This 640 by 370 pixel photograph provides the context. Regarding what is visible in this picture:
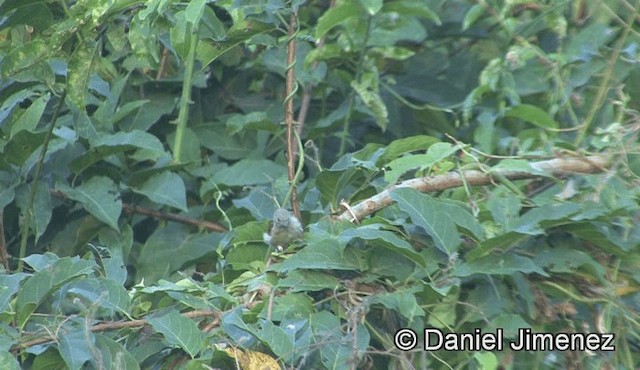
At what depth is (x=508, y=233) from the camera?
151 centimetres

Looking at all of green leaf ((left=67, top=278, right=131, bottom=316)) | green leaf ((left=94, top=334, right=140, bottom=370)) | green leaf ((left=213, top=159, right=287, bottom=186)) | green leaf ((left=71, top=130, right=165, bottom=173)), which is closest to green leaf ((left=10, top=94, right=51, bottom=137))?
green leaf ((left=71, top=130, right=165, bottom=173))

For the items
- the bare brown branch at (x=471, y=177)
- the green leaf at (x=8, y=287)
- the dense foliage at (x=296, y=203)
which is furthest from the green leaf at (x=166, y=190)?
the green leaf at (x=8, y=287)

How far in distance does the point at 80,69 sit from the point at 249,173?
20.4 inches

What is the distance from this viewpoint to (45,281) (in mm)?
1488

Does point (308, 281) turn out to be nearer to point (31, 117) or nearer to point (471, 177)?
point (471, 177)

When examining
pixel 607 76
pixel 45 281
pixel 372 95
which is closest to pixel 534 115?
pixel 607 76

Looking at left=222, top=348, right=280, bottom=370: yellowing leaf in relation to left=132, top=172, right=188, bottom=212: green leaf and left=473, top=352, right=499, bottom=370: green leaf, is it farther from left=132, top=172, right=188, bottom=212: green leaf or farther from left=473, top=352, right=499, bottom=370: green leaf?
left=132, top=172, right=188, bottom=212: green leaf

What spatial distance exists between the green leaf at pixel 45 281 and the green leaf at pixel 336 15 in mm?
709

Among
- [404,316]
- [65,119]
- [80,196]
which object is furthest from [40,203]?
[404,316]

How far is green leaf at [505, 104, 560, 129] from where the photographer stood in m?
2.08

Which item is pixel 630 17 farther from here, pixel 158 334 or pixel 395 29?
pixel 158 334

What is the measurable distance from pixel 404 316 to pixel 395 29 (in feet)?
3.22

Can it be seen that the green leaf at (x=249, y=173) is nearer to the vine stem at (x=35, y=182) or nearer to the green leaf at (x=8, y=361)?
the vine stem at (x=35, y=182)

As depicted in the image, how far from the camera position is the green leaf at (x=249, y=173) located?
2.20m
